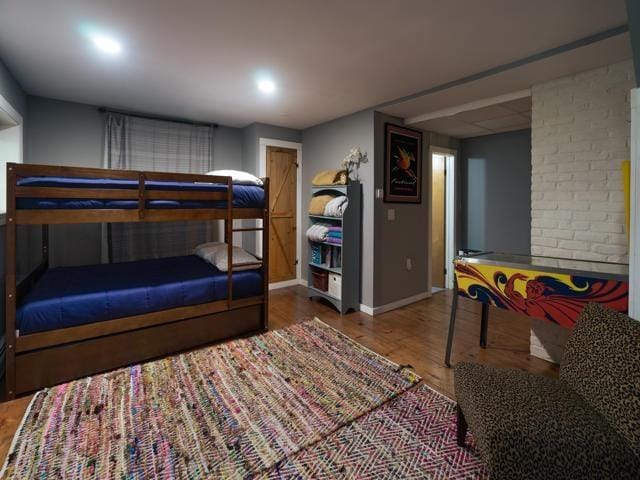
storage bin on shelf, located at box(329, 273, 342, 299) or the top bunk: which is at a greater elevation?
the top bunk

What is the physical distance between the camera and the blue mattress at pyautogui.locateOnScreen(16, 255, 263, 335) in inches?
85.2

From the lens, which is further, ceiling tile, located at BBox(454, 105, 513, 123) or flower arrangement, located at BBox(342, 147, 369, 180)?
flower arrangement, located at BBox(342, 147, 369, 180)

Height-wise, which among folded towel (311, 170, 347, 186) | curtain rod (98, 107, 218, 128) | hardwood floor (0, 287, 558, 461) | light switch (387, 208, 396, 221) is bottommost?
hardwood floor (0, 287, 558, 461)

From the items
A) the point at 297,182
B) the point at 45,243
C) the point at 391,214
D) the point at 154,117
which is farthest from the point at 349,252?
the point at 45,243

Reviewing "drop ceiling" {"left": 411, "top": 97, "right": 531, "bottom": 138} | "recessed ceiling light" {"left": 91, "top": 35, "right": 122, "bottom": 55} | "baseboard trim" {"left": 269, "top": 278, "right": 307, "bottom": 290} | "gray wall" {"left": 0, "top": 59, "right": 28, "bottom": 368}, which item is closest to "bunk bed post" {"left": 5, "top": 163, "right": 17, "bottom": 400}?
"gray wall" {"left": 0, "top": 59, "right": 28, "bottom": 368}

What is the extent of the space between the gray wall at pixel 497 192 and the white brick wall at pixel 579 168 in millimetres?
1606

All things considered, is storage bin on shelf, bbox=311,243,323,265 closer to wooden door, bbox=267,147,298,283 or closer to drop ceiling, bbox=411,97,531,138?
wooden door, bbox=267,147,298,283

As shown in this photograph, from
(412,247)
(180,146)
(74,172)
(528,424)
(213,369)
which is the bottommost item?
(213,369)

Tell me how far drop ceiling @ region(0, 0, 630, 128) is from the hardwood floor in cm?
230

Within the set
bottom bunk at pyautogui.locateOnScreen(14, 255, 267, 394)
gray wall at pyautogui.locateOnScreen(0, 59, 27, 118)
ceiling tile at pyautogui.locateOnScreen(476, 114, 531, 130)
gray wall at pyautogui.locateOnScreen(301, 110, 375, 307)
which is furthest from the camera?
gray wall at pyautogui.locateOnScreen(301, 110, 375, 307)

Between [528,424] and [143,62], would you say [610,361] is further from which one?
[143,62]

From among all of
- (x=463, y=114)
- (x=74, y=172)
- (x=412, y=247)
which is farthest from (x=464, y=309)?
(x=74, y=172)

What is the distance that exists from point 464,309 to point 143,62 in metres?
4.13

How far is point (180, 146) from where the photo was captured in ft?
13.8
